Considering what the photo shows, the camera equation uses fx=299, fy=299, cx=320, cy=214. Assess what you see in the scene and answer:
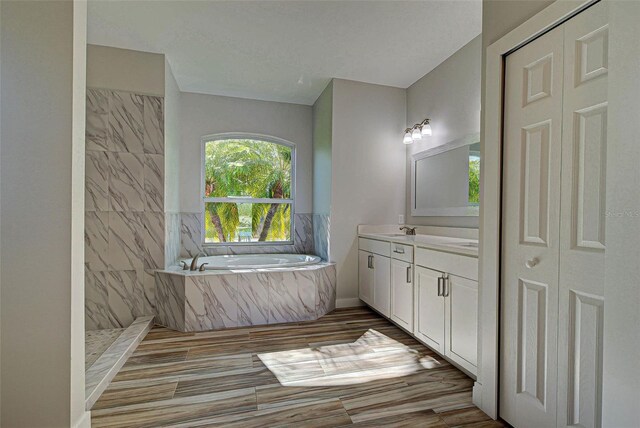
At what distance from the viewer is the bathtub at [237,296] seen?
2.74 metres

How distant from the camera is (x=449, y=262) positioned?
205cm

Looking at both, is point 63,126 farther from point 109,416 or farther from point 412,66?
point 412,66

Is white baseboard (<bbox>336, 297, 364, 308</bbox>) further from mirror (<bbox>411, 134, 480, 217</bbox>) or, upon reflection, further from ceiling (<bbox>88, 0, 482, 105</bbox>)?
ceiling (<bbox>88, 0, 482, 105</bbox>)

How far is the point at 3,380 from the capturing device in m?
1.21

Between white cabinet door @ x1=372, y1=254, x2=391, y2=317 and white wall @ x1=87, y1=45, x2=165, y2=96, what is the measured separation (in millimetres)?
2725

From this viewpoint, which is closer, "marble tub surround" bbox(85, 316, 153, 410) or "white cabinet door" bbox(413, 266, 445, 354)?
"marble tub surround" bbox(85, 316, 153, 410)

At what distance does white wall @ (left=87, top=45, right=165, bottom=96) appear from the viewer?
2773 millimetres

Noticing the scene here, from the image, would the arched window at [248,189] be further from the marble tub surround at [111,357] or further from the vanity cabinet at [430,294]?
the vanity cabinet at [430,294]

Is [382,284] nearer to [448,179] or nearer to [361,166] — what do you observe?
[448,179]

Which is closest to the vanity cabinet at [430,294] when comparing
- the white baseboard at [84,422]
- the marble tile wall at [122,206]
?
the white baseboard at [84,422]

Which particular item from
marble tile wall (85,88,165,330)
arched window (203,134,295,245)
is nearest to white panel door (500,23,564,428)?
marble tile wall (85,88,165,330)

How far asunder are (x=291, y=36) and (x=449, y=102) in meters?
1.61

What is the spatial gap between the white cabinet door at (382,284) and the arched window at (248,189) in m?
1.54

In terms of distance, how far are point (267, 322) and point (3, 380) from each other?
6.22 ft
